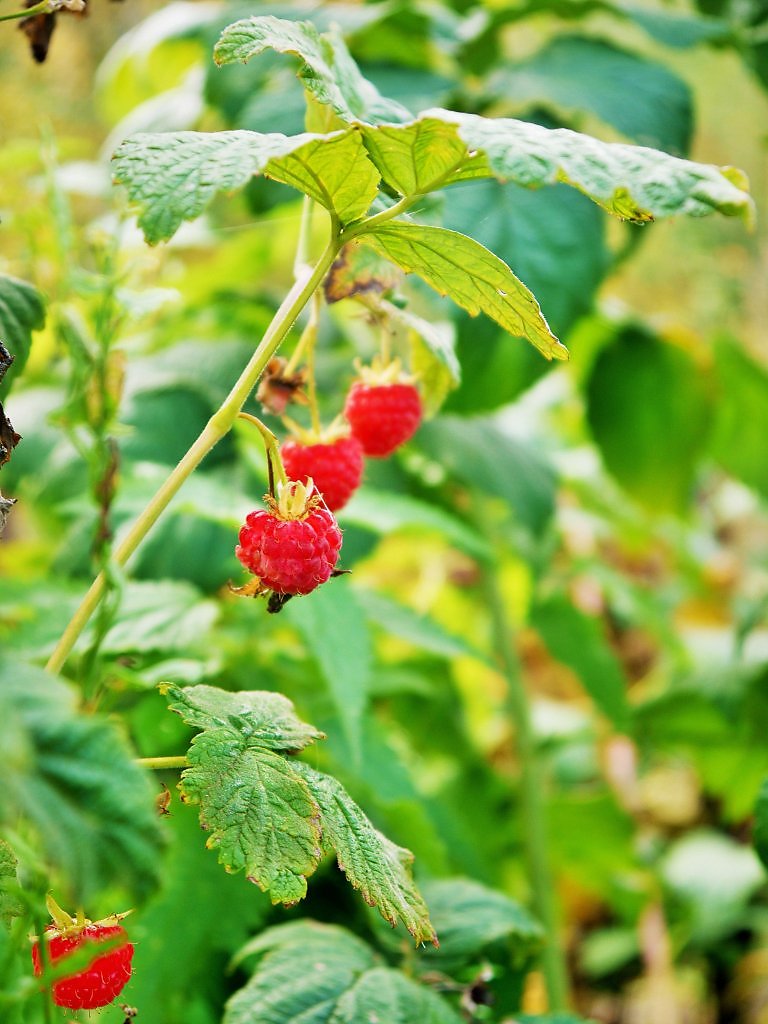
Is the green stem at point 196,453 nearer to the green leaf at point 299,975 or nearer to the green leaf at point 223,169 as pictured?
the green leaf at point 223,169

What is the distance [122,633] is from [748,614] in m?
0.51

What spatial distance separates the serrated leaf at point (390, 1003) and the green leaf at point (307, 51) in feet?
1.14

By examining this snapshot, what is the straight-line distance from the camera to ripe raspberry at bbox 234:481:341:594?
32cm

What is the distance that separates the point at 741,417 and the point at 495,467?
1.08 ft

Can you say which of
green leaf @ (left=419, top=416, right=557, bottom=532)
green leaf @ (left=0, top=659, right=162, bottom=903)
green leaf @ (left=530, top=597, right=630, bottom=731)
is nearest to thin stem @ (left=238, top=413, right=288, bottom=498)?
green leaf @ (left=0, top=659, right=162, bottom=903)

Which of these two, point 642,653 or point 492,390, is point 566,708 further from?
point 492,390

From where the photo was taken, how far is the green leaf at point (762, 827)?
1.47 ft

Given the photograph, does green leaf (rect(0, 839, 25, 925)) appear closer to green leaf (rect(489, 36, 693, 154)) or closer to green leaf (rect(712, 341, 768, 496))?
→ green leaf (rect(489, 36, 693, 154))

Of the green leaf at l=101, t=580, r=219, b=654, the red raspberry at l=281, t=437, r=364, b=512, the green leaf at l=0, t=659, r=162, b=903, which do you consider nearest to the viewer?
the green leaf at l=0, t=659, r=162, b=903

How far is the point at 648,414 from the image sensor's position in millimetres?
992

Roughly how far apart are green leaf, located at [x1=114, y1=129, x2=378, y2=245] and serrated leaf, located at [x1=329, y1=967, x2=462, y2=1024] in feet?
1.05

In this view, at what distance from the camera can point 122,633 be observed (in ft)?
1.70

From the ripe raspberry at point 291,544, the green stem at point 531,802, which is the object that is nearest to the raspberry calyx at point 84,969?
the ripe raspberry at point 291,544

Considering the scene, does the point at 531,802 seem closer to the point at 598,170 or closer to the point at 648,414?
the point at 648,414
